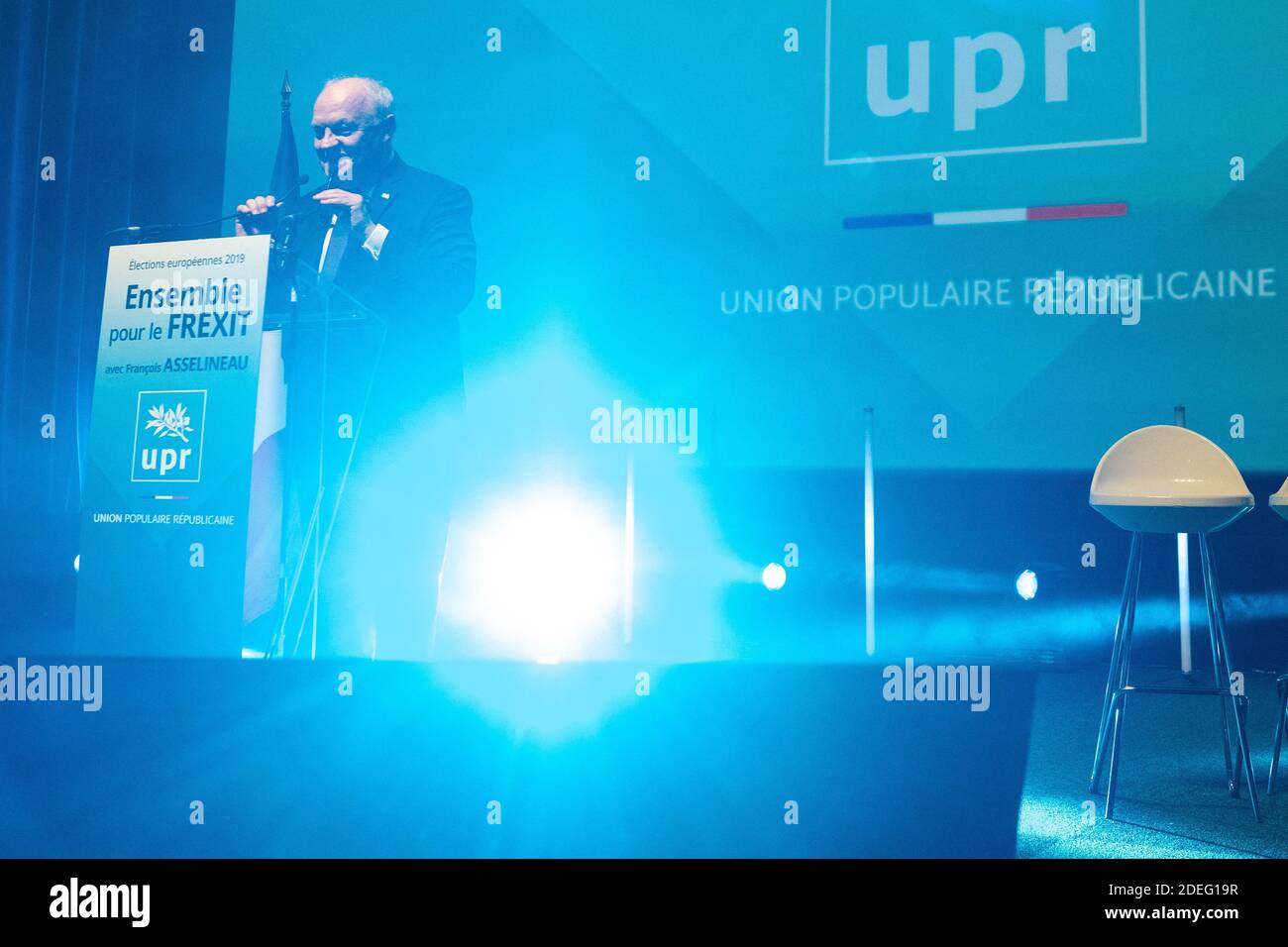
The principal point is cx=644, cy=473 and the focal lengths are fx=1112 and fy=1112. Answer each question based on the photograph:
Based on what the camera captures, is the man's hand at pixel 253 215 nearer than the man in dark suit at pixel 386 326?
No

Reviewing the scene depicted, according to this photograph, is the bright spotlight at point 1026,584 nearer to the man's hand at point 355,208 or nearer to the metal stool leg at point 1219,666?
the metal stool leg at point 1219,666

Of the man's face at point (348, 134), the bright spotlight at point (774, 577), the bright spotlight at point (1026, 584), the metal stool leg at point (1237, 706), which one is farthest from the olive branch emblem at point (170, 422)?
the metal stool leg at point (1237, 706)

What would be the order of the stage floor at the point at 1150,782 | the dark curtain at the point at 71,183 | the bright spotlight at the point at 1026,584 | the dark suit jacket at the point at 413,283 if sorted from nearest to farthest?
1. the stage floor at the point at 1150,782
2. the bright spotlight at the point at 1026,584
3. the dark suit jacket at the point at 413,283
4. the dark curtain at the point at 71,183

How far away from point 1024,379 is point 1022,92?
76 cm

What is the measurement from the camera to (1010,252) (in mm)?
2988

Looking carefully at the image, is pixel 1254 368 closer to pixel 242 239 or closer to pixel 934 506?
pixel 934 506

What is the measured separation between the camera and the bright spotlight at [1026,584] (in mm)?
3043

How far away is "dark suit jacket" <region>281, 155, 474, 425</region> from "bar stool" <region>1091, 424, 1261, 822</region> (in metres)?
1.82

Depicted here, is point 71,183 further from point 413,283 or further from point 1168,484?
point 1168,484

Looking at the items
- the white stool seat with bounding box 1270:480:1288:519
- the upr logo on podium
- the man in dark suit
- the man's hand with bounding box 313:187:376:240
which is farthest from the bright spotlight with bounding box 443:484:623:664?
the white stool seat with bounding box 1270:480:1288:519

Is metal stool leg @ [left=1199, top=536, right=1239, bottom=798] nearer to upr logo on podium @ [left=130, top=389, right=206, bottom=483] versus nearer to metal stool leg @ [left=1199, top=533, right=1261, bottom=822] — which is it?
metal stool leg @ [left=1199, top=533, right=1261, bottom=822]

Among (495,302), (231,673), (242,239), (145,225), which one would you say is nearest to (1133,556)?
(495,302)

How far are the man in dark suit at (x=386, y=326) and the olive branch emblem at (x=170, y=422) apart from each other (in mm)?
414

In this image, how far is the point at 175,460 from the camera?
10.7ft
